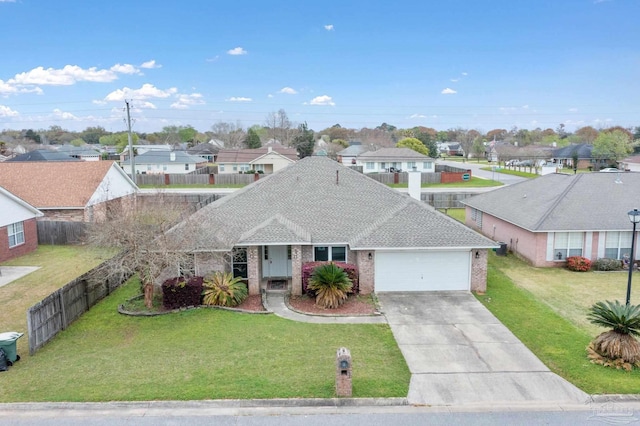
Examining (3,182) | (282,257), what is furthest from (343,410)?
(3,182)

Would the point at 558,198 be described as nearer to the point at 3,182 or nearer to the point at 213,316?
the point at 213,316

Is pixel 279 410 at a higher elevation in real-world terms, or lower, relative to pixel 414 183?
lower

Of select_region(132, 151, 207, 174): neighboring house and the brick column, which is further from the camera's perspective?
select_region(132, 151, 207, 174): neighboring house

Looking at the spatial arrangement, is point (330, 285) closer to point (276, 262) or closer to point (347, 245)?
point (347, 245)

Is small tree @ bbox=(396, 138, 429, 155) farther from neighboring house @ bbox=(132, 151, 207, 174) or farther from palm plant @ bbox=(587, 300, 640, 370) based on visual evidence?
palm plant @ bbox=(587, 300, 640, 370)

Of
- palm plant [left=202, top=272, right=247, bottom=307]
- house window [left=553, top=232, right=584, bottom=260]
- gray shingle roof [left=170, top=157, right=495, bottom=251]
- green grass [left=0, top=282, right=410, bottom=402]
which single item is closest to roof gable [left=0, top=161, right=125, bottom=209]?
gray shingle roof [left=170, top=157, right=495, bottom=251]

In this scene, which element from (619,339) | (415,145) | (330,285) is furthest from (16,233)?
(415,145)

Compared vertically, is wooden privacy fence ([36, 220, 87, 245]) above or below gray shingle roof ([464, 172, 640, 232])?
below
